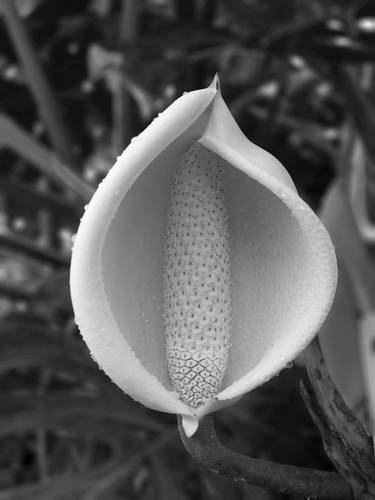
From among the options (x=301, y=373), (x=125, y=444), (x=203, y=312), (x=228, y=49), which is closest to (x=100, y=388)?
(x=125, y=444)

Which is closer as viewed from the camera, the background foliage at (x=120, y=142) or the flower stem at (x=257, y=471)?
the flower stem at (x=257, y=471)

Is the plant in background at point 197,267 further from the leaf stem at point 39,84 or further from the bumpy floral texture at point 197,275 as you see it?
the leaf stem at point 39,84

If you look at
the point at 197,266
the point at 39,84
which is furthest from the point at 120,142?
the point at 197,266

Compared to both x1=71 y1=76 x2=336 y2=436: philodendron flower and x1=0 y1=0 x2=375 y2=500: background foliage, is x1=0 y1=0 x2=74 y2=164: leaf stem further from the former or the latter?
x1=71 y1=76 x2=336 y2=436: philodendron flower

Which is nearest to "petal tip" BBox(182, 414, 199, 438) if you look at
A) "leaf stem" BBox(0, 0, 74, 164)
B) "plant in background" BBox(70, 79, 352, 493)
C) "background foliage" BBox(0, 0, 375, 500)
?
"plant in background" BBox(70, 79, 352, 493)

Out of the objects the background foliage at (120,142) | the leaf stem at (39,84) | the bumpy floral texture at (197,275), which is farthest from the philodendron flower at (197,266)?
the leaf stem at (39,84)

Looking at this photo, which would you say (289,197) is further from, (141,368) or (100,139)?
(100,139)
